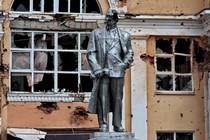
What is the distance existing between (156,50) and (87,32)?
72.5 inches

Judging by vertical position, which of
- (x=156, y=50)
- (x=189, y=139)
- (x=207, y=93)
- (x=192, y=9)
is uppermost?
(x=192, y=9)

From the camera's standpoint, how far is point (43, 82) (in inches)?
670

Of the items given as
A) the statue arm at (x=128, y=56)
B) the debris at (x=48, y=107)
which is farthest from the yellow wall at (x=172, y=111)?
the statue arm at (x=128, y=56)

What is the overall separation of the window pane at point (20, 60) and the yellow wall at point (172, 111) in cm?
306

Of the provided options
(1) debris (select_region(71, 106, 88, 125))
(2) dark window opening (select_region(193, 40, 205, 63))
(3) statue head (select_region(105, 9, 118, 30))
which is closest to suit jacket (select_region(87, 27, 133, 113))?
(3) statue head (select_region(105, 9, 118, 30))

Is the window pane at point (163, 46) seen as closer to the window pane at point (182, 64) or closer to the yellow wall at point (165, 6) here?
the window pane at point (182, 64)

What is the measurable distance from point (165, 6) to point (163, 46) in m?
1.03

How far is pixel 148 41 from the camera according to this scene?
17.4 meters

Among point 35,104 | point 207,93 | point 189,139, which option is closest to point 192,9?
point 207,93

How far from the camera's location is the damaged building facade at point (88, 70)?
16844 mm

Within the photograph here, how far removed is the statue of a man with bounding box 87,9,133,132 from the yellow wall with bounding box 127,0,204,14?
19.9 feet

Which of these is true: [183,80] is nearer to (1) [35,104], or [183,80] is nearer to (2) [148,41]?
(2) [148,41]

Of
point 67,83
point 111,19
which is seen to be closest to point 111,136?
point 111,19

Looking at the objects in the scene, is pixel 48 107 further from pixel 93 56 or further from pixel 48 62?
pixel 93 56
